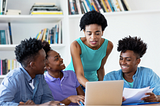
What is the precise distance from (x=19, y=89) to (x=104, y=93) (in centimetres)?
56

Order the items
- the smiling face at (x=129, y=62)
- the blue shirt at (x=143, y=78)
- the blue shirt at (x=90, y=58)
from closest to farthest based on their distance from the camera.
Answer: the blue shirt at (x=143, y=78)
the smiling face at (x=129, y=62)
the blue shirt at (x=90, y=58)

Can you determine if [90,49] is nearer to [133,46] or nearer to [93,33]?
[93,33]

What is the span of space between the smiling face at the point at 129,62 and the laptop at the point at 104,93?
56cm

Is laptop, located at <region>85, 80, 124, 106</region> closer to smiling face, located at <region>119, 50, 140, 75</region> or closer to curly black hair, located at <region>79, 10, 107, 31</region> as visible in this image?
smiling face, located at <region>119, 50, 140, 75</region>

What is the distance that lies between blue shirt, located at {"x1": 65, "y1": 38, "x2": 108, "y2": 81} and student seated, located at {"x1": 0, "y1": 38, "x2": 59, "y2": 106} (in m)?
0.54

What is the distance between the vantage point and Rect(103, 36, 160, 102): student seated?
1691 mm

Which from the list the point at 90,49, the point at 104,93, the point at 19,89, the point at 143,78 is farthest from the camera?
the point at 90,49

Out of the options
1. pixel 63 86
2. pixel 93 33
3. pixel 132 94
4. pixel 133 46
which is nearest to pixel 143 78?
pixel 133 46

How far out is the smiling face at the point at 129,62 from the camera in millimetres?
1777

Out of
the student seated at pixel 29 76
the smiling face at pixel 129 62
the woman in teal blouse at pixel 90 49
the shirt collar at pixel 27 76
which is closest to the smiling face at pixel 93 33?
the woman in teal blouse at pixel 90 49

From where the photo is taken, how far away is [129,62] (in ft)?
5.86

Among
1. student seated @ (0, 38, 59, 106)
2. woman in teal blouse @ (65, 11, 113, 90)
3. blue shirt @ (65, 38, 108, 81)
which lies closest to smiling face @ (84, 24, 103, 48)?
woman in teal blouse @ (65, 11, 113, 90)

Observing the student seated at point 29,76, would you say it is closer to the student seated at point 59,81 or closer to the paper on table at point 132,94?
the student seated at point 59,81

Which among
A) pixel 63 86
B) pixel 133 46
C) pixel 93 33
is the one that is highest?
pixel 93 33
